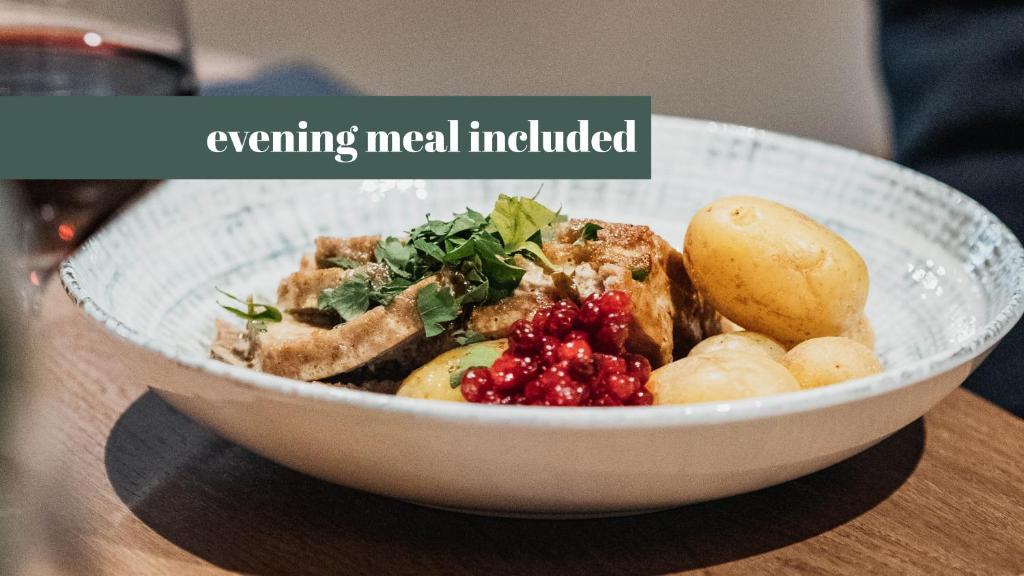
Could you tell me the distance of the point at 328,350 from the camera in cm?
123

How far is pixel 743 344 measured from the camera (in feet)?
4.08

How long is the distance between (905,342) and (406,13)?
3369 millimetres

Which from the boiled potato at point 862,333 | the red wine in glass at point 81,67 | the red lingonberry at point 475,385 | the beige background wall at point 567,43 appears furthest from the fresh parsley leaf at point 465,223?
the beige background wall at point 567,43

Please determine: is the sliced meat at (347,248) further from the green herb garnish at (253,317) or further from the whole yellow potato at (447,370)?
the whole yellow potato at (447,370)

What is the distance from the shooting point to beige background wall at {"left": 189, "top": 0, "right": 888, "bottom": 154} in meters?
4.39

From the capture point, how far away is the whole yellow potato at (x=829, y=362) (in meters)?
1.17

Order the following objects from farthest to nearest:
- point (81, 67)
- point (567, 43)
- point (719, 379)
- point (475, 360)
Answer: point (567, 43)
point (81, 67)
point (475, 360)
point (719, 379)

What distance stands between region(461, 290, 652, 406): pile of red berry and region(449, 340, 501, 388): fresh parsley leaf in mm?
20

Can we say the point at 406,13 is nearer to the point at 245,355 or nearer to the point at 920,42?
the point at 920,42

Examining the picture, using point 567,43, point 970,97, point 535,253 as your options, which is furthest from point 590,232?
point 567,43

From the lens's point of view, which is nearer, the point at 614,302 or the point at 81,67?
the point at 614,302

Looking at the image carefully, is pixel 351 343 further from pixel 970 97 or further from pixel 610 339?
pixel 970 97

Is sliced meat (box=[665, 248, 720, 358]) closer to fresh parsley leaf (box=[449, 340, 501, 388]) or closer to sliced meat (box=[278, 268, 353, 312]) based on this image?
fresh parsley leaf (box=[449, 340, 501, 388])

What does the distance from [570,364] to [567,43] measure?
357cm
